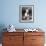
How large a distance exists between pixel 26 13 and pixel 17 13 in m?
0.29

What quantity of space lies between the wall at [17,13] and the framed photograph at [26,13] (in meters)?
0.10

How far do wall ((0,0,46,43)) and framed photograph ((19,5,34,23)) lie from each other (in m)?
0.10

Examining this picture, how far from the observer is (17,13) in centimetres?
412

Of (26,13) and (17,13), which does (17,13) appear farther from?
(26,13)

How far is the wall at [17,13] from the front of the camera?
4098 mm

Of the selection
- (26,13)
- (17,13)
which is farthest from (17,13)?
(26,13)

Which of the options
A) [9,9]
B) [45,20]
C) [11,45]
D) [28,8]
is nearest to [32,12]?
[28,8]

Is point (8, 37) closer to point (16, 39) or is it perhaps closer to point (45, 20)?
point (16, 39)

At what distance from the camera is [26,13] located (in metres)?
4.13

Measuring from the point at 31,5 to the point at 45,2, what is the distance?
455 mm

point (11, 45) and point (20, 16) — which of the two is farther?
point (20, 16)

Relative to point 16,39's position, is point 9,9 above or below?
above

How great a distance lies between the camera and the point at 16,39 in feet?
11.9

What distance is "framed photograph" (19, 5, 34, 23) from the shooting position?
4.09m
